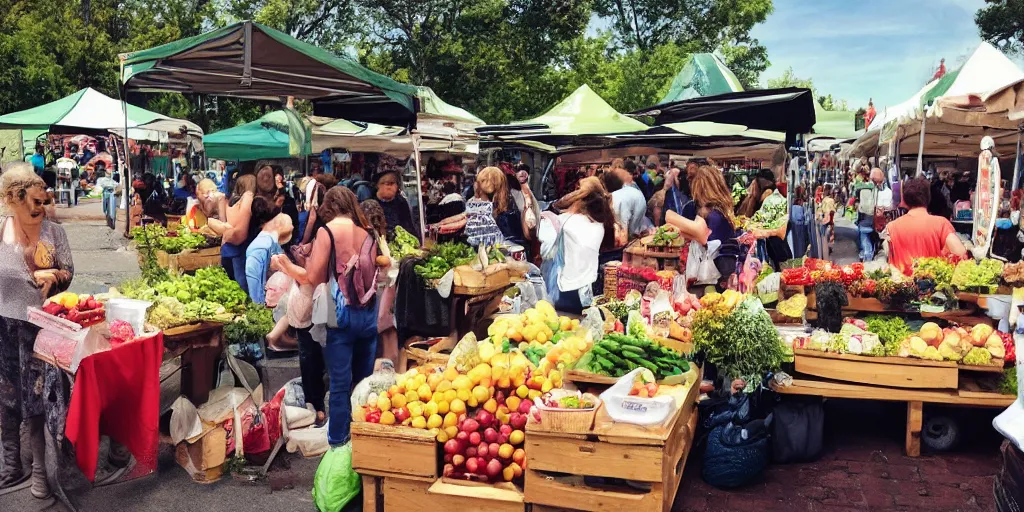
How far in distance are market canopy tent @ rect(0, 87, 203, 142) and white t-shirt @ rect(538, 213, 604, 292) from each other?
1240 cm

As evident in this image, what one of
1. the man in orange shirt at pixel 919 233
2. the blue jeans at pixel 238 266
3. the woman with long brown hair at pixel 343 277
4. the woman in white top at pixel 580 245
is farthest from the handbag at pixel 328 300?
the man in orange shirt at pixel 919 233

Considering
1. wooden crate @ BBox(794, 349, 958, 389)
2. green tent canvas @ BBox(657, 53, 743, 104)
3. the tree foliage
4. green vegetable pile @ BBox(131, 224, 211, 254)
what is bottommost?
wooden crate @ BBox(794, 349, 958, 389)

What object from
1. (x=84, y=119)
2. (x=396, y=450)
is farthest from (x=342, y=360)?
(x=84, y=119)

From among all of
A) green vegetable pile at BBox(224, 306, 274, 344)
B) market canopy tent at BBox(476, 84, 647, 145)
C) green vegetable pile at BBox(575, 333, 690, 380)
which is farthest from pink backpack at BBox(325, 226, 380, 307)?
market canopy tent at BBox(476, 84, 647, 145)

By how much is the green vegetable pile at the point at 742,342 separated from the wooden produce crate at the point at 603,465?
1.10 m

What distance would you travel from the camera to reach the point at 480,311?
7672mm

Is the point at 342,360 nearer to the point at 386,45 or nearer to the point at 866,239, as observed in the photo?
the point at 866,239

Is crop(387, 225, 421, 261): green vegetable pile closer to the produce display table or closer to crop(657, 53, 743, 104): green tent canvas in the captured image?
the produce display table

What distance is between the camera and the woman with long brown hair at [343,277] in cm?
540

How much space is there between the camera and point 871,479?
5238 mm

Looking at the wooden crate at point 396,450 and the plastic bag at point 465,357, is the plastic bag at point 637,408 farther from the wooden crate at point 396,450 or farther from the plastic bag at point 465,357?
the plastic bag at point 465,357

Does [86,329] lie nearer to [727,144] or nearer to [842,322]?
[842,322]

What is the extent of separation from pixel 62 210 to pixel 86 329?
25651 mm

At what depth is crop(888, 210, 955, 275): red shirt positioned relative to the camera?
7.01 meters
